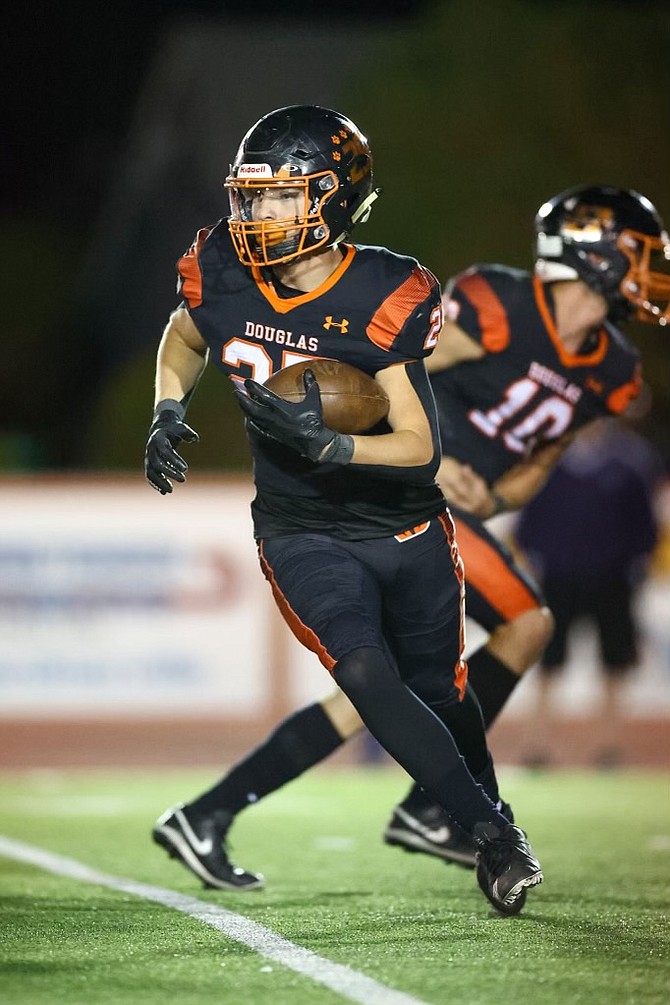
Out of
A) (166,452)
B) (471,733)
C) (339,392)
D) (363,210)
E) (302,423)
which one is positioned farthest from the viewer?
(471,733)

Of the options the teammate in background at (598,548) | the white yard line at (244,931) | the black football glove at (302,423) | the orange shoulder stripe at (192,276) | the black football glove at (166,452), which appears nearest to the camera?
the white yard line at (244,931)

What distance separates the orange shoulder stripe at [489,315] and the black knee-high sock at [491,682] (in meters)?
0.90

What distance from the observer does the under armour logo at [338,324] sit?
4.12 m

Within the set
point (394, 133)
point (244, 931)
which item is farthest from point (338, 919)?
point (394, 133)

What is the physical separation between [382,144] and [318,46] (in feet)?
12.8

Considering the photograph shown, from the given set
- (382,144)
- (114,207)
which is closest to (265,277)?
(382,144)

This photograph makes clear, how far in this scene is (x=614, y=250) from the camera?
509 centimetres

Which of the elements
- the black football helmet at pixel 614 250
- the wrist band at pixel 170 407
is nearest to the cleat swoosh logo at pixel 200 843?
the wrist band at pixel 170 407

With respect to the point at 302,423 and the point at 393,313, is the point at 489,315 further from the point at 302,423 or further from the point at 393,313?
the point at 302,423

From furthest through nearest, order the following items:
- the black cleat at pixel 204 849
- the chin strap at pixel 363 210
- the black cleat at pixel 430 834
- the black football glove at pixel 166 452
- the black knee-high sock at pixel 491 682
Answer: the black knee-high sock at pixel 491 682 → the black cleat at pixel 430 834 → the black cleat at pixel 204 849 → the chin strap at pixel 363 210 → the black football glove at pixel 166 452

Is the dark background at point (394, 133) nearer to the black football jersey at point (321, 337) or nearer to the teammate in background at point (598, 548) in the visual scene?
the teammate in background at point (598, 548)

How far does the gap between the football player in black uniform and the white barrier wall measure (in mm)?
4782

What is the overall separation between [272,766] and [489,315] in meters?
1.46

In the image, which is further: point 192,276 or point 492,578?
point 492,578
